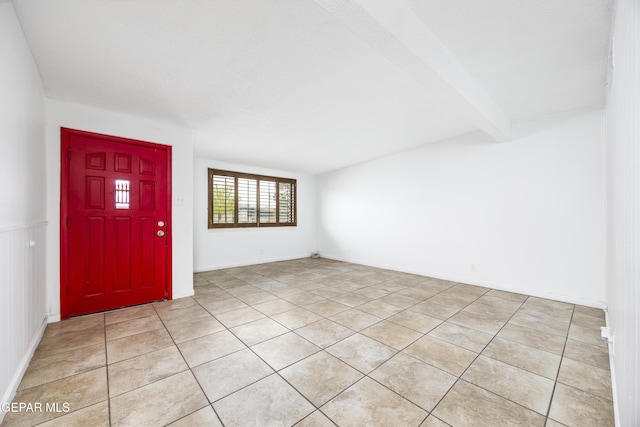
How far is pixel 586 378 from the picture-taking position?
1.77m

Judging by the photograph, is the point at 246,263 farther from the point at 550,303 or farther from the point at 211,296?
the point at 550,303

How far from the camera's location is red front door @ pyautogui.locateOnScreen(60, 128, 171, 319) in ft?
9.25

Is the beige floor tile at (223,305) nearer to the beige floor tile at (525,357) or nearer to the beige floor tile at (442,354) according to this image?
the beige floor tile at (442,354)

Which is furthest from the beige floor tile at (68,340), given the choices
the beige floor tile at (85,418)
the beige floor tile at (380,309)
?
the beige floor tile at (380,309)

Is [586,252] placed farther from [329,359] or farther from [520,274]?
[329,359]

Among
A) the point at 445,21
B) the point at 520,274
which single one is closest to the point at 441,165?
the point at 520,274

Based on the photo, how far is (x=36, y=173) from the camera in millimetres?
2283

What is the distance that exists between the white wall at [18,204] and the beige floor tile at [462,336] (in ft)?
10.4

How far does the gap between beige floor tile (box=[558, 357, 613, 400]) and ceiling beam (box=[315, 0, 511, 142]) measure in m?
2.38

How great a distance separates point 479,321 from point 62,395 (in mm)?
3574

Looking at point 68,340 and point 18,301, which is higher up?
point 18,301

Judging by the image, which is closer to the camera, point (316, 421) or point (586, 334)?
point (316, 421)

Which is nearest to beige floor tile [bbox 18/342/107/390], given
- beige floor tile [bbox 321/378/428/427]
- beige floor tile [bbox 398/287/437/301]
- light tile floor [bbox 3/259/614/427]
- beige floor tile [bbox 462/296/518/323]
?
light tile floor [bbox 3/259/614/427]

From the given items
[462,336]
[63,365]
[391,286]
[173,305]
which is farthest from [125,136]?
[462,336]
